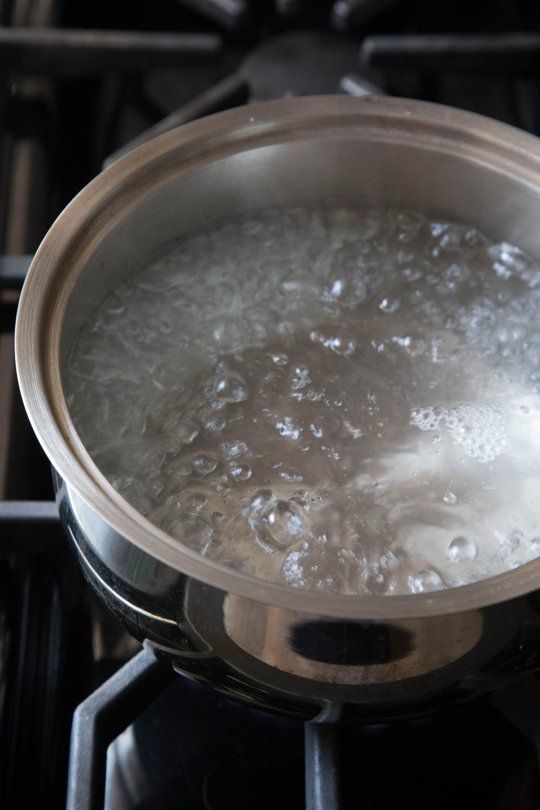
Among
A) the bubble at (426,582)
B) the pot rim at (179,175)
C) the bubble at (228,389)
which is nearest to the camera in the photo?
the pot rim at (179,175)

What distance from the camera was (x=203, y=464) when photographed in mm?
669

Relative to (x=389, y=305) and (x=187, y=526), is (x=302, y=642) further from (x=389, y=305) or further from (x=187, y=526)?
(x=389, y=305)

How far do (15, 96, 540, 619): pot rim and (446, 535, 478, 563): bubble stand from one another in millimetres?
127

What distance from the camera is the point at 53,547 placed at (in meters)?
0.70

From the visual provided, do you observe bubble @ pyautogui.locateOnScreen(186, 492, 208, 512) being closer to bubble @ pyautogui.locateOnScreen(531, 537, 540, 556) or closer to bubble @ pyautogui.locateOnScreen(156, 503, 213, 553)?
bubble @ pyautogui.locateOnScreen(156, 503, 213, 553)

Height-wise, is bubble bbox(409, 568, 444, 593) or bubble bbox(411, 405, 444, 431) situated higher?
bubble bbox(411, 405, 444, 431)

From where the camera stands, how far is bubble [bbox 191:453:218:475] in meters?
0.67

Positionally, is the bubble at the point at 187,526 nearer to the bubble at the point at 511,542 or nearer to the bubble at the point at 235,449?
the bubble at the point at 235,449

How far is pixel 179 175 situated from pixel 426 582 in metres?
0.36

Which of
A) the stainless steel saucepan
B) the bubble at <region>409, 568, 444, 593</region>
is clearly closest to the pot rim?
the stainless steel saucepan

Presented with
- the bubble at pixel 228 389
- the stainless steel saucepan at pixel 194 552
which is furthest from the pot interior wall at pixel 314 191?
the bubble at pixel 228 389

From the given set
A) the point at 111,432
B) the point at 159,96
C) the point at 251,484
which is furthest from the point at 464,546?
the point at 159,96

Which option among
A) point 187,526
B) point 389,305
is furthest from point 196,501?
point 389,305

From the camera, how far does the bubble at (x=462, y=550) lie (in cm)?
62
